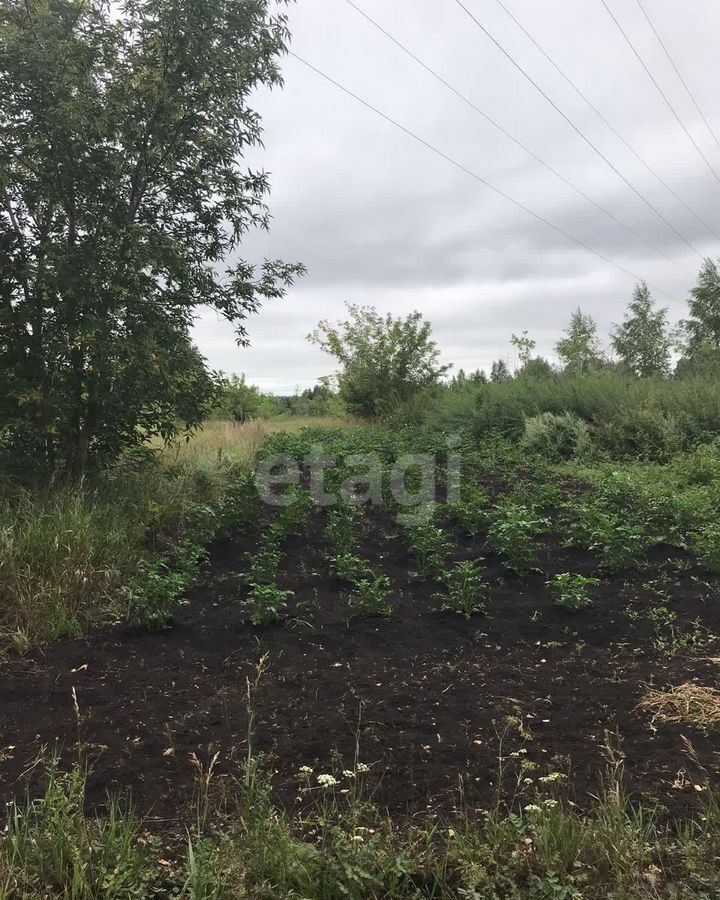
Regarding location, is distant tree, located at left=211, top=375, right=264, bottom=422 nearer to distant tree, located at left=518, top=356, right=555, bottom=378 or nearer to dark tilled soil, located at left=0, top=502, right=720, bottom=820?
distant tree, located at left=518, top=356, right=555, bottom=378

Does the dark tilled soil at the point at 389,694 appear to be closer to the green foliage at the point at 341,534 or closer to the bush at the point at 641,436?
the green foliage at the point at 341,534

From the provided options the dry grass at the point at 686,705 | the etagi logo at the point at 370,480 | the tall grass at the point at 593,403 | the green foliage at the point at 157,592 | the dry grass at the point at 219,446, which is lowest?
the dry grass at the point at 686,705

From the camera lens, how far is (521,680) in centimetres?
308

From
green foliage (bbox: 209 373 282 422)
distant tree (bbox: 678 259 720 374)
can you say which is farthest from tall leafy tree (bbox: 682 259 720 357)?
green foliage (bbox: 209 373 282 422)

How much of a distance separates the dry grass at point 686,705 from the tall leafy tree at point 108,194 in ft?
13.5

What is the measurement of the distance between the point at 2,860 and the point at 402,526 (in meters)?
4.45

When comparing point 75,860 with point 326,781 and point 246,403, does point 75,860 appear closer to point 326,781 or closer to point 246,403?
point 326,781

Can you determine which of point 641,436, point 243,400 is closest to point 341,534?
point 641,436

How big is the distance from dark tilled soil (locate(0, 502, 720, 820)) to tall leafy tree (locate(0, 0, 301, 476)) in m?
2.04

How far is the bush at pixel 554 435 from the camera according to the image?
10961mm

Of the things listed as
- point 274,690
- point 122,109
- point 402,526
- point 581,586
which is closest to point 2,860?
point 274,690

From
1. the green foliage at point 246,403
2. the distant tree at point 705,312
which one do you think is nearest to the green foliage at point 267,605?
the green foliage at point 246,403

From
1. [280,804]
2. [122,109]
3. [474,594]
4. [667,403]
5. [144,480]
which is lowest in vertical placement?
[280,804]

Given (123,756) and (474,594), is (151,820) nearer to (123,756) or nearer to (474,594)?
(123,756)
